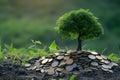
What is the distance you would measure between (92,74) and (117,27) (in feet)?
43.0

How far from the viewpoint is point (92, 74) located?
7090mm

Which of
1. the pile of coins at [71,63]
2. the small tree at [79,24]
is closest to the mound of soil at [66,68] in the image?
the pile of coins at [71,63]

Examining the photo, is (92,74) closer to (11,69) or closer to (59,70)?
(59,70)

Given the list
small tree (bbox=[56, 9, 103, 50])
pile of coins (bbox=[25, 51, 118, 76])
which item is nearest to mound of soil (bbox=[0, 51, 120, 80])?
pile of coins (bbox=[25, 51, 118, 76])

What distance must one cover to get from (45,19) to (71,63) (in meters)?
13.3

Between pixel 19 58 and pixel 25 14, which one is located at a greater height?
pixel 25 14

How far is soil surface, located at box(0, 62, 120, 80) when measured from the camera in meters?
6.94

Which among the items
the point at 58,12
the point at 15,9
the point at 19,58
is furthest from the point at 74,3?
the point at 19,58

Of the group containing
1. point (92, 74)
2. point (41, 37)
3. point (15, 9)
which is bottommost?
point (92, 74)

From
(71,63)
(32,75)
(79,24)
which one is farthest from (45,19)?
(32,75)

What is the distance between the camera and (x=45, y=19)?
20.5 meters

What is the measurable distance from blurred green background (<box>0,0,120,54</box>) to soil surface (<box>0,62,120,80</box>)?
9769mm

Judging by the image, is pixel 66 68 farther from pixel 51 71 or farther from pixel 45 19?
pixel 45 19

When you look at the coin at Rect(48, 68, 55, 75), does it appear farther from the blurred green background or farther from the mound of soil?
the blurred green background
